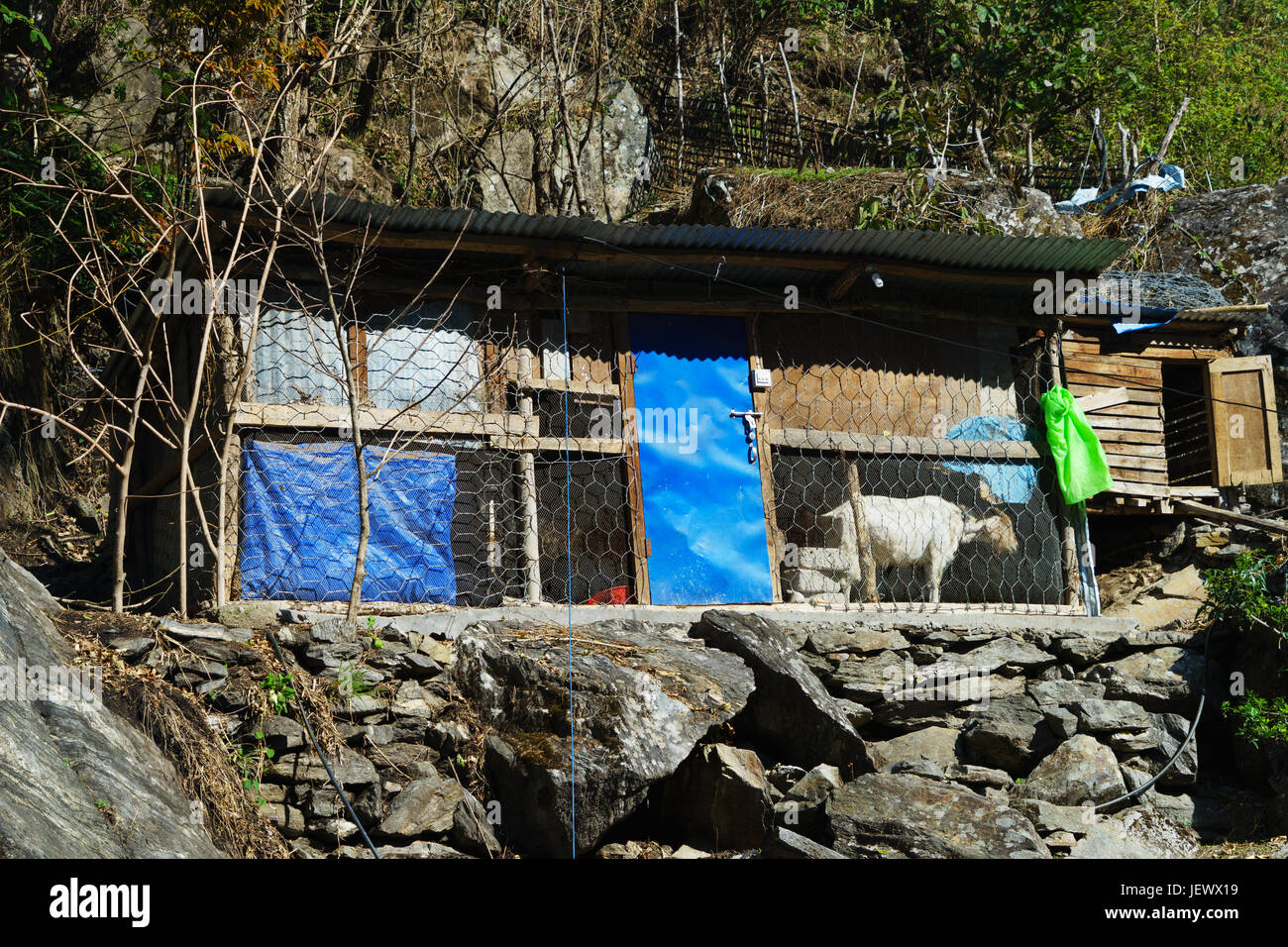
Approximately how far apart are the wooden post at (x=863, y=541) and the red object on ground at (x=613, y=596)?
1.90 metres

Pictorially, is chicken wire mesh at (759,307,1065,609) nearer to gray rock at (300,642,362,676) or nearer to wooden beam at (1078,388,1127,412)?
wooden beam at (1078,388,1127,412)

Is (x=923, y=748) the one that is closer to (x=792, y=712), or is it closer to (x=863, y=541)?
(x=792, y=712)

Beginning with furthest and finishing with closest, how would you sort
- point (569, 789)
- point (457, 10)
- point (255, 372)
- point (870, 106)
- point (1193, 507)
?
point (870, 106) → point (457, 10) → point (1193, 507) → point (255, 372) → point (569, 789)

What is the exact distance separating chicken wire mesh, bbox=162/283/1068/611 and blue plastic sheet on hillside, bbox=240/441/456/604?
1 cm

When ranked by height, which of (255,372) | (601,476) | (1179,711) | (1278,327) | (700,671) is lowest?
(1179,711)

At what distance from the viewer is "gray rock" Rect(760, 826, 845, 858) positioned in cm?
585

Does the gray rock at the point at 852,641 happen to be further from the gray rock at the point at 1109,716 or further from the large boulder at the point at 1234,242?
the large boulder at the point at 1234,242

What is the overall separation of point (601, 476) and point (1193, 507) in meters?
5.61

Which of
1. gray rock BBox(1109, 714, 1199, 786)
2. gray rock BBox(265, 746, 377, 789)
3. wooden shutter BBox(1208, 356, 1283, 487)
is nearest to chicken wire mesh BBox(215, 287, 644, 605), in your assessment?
gray rock BBox(265, 746, 377, 789)

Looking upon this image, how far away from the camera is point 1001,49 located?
1648 centimetres

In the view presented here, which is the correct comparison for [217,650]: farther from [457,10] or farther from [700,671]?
[457,10]

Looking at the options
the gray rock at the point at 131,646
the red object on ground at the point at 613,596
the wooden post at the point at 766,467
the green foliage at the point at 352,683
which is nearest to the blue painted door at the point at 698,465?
the wooden post at the point at 766,467

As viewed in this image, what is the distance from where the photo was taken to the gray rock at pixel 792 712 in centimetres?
750

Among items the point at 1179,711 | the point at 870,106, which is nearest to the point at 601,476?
the point at 1179,711
